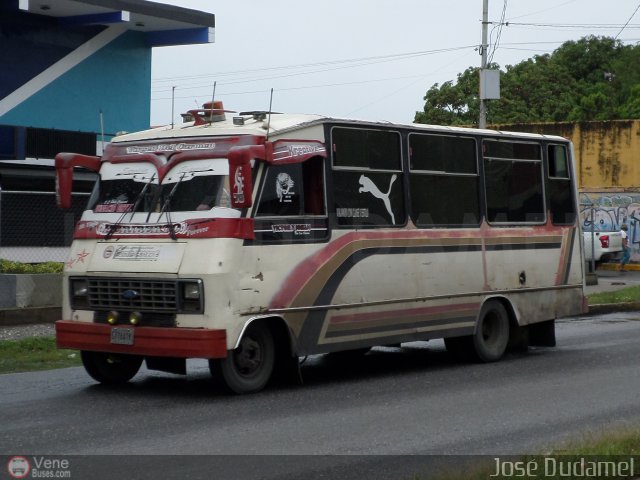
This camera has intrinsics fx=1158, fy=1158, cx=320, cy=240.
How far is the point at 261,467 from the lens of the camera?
27.1 feet

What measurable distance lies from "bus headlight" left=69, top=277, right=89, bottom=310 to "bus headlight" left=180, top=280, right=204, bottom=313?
1.23m

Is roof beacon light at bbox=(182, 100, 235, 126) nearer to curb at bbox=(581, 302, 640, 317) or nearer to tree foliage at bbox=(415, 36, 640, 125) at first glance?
curb at bbox=(581, 302, 640, 317)

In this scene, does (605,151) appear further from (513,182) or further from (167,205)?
(167,205)

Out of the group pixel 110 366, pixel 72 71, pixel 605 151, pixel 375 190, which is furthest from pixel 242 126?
pixel 605 151

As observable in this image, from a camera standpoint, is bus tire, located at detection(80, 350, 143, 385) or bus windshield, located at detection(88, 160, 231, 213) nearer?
bus windshield, located at detection(88, 160, 231, 213)

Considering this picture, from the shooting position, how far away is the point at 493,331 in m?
15.0

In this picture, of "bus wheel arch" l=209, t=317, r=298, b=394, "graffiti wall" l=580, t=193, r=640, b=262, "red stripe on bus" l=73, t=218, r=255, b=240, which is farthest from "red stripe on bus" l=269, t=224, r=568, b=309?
"graffiti wall" l=580, t=193, r=640, b=262

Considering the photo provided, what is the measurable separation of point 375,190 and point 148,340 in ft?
11.0

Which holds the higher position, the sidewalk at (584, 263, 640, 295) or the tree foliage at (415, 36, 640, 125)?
the tree foliage at (415, 36, 640, 125)

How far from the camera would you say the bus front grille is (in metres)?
11.3

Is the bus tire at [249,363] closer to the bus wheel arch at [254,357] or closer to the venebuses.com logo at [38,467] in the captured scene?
the bus wheel arch at [254,357]

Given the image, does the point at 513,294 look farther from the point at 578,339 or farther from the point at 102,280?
the point at 102,280

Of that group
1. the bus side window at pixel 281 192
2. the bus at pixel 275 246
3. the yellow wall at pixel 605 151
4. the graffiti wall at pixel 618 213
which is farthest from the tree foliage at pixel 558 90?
the bus side window at pixel 281 192

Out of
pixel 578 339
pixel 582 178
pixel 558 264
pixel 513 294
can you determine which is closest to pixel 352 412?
pixel 513 294
